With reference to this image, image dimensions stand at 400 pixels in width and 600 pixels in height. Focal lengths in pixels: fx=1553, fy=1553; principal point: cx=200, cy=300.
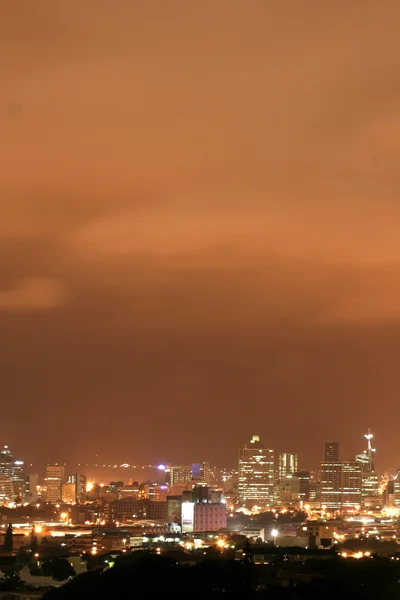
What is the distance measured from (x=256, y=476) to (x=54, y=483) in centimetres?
2315

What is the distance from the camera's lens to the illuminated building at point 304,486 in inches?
6814

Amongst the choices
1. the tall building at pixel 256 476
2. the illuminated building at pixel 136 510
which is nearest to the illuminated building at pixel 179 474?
the tall building at pixel 256 476

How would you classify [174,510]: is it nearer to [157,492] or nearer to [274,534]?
[274,534]

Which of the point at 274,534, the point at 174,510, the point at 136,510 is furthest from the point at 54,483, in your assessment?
the point at 274,534

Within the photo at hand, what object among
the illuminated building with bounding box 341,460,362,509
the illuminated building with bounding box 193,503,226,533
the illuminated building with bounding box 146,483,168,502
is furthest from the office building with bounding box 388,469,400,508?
the illuminated building with bounding box 193,503,226,533

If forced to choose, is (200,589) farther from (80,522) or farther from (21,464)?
(21,464)

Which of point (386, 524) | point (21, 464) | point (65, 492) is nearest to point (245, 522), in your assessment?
point (386, 524)

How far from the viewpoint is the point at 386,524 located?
121 m

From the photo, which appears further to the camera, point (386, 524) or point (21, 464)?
point (21, 464)

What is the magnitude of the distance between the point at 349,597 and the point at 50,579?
15914 mm

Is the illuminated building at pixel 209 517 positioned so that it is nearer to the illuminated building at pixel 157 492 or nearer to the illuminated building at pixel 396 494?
the illuminated building at pixel 157 492

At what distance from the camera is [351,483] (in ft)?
532

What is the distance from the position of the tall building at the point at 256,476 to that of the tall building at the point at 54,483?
20054mm

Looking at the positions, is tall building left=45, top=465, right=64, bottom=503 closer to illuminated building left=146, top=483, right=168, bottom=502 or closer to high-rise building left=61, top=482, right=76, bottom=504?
high-rise building left=61, top=482, right=76, bottom=504
